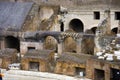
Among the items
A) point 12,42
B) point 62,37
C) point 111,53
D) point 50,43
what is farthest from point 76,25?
point 111,53

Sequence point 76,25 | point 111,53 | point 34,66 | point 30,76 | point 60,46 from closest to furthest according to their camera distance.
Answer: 1. point 111,53
2. point 30,76
3. point 34,66
4. point 60,46
5. point 76,25

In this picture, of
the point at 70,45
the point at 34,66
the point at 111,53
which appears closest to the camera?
the point at 111,53

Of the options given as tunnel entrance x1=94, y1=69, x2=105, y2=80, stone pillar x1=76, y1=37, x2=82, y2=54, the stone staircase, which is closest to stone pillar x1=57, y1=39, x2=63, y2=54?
stone pillar x1=76, y1=37, x2=82, y2=54

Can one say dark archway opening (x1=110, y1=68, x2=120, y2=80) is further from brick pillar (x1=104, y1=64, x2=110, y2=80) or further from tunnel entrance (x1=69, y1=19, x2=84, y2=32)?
tunnel entrance (x1=69, y1=19, x2=84, y2=32)

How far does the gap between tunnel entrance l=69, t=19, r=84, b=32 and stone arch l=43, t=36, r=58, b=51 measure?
5788 millimetres

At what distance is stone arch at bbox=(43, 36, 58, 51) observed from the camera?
117ft

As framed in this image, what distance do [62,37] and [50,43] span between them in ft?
9.87

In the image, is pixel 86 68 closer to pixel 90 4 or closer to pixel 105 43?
pixel 105 43

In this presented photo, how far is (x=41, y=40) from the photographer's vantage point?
3462cm

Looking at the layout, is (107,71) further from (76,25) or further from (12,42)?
(76,25)

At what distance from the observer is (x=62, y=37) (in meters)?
33.7

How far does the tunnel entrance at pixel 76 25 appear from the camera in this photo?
42.1m

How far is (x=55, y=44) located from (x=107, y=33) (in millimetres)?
5976

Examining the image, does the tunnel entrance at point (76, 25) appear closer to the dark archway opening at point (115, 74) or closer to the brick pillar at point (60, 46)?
the brick pillar at point (60, 46)
